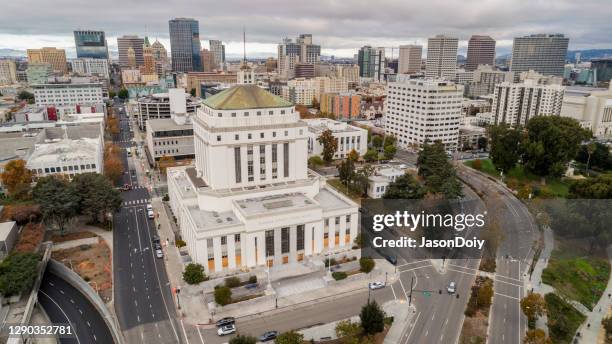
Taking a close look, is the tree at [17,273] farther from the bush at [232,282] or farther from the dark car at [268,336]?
the dark car at [268,336]

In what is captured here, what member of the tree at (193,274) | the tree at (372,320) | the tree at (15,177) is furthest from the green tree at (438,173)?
the tree at (15,177)

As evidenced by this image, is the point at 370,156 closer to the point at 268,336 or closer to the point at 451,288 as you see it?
the point at 451,288

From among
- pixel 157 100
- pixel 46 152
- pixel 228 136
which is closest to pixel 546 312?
pixel 228 136

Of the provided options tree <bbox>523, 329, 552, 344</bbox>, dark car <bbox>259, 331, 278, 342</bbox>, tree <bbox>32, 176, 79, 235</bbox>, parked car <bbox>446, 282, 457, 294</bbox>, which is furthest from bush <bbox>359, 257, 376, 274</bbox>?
tree <bbox>32, 176, 79, 235</bbox>

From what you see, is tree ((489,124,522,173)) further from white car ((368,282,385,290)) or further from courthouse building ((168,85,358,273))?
white car ((368,282,385,290))

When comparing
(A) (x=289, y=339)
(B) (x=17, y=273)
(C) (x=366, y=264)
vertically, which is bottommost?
(C) (x=366, y=264)

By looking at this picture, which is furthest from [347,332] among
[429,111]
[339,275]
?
[429,111]
